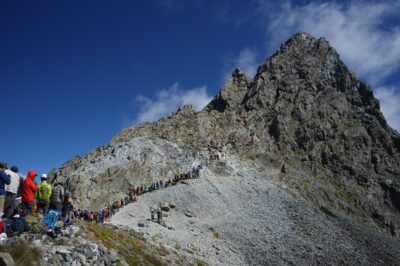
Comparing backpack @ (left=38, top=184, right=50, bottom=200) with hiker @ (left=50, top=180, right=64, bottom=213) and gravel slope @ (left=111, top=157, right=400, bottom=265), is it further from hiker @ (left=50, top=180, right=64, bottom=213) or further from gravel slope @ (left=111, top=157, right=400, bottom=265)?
gravel slope @ (left=111, top=157, right=400, bottom=265)

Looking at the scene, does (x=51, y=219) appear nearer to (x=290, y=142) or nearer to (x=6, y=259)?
(x=6, y=259)

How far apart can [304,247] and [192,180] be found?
68.3ft

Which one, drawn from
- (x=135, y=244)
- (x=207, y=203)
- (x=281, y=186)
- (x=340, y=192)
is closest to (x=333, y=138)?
(x=340, y=192)

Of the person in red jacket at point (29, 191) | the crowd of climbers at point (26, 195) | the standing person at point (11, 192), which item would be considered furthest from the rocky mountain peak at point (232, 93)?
the standing person at point (11, 192)

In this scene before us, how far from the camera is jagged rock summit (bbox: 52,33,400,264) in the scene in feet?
254

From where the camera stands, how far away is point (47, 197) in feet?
74.9

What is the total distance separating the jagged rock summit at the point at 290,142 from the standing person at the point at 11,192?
156 feet

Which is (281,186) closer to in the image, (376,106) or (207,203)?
(207,203)

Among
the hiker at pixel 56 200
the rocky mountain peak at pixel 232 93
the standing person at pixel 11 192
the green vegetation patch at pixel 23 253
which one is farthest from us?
the rocky mountain peak at pixel 232 93

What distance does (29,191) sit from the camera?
21.8m

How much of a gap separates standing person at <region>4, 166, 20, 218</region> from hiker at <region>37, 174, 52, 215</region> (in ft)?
5.22

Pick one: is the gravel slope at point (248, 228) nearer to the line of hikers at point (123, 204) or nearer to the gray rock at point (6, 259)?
the line of hikers at point (123, 204)

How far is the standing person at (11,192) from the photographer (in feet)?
68.6

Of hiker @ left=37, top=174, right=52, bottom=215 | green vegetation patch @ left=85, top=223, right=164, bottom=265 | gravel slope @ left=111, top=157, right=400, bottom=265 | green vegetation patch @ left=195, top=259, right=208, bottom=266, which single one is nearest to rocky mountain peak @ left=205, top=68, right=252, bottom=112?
gravel slope @ left=111, top=157, right=400, bottom=265
